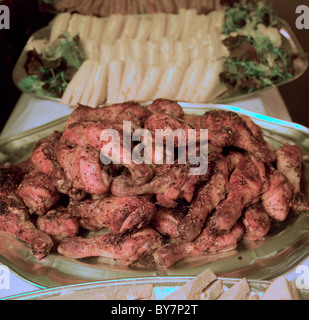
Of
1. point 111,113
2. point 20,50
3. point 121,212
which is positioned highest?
point 20,50

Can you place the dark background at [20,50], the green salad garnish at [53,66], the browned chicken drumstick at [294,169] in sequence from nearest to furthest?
the browned chicken drumstick at [294,169] → the dark background at [20,50] → the green salad garnish at [53,66]

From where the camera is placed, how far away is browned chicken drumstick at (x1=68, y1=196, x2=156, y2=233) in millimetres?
1590

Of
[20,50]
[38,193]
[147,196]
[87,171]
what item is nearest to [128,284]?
[147,196]

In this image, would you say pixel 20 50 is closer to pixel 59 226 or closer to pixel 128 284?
pixel 59 226

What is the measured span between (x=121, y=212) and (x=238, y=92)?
1.89m

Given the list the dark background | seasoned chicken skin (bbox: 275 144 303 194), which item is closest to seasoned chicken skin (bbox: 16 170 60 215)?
seasoned chicken skin (bbox: 275 144 303 194)

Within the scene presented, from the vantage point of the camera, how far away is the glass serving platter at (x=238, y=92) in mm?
3041

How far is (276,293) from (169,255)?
45cm

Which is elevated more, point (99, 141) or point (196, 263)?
point (99, 141)

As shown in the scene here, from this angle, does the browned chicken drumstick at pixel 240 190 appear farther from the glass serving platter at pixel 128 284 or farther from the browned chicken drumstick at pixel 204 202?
the glass serving platter at pixel 128 284

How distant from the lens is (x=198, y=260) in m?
1.65

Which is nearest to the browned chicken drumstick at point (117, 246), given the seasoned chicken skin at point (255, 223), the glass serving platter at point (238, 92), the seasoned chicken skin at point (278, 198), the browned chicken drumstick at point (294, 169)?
the seasoned chicken skin at point (255, 223)

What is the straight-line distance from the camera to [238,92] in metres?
3.12

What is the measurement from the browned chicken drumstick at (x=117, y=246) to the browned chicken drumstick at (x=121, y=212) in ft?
0.17
